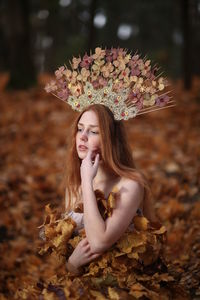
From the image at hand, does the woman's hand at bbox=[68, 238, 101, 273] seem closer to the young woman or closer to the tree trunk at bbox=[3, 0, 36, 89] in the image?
the young woman

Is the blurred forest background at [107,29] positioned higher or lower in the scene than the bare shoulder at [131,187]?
higher

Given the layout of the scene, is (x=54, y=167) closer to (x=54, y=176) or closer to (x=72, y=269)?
(x=54, y=176)

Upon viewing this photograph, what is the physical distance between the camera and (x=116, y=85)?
7.88 ft

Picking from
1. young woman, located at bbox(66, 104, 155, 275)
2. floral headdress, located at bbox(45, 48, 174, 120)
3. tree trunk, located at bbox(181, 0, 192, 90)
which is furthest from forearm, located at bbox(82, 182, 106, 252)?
tree trunk, located at bbox(181, 0, 192, 90)

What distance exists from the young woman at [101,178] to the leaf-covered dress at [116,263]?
59 mm

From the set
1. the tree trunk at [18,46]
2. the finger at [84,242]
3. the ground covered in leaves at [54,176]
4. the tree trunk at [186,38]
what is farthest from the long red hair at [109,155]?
the tree trunk at [18,46]

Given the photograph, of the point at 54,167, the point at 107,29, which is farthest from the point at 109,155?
the point at 107,29

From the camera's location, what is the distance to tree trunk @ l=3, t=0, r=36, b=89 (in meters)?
9.53

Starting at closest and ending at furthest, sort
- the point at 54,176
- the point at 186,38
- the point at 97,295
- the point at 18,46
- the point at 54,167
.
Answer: the point at 97,295, the point at 54,176, the point at 54,167, the point at 186,38, the point at 18,46

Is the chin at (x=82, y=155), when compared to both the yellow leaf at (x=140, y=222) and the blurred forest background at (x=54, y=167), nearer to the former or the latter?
the yellow leaf at (x=140, y=222)

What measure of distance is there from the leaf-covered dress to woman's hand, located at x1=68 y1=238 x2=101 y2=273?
0.05 meters

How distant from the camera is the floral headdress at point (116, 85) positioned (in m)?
2.35

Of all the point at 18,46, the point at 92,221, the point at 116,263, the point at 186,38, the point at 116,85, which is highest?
the point at 18,46

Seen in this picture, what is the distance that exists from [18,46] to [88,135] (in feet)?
25.6
